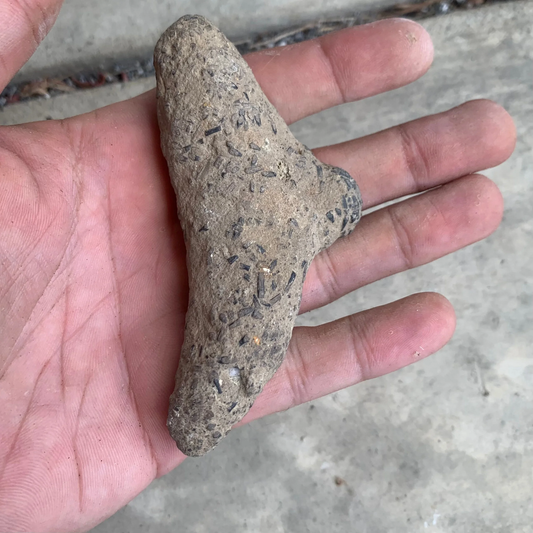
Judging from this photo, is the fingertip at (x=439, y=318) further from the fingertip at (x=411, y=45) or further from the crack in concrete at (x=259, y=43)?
the crack in concrete at (x=259, y=43)

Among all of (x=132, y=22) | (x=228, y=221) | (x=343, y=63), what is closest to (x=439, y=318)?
(x=228, y=221)

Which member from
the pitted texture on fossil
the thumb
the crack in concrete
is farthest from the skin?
the crack in concrete

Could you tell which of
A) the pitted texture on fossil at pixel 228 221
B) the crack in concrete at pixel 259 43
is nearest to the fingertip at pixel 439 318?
the pitted texture on fossil at pixel 228 221

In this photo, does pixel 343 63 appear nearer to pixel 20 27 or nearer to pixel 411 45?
pixel 411 45

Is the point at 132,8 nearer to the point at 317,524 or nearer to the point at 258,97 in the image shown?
the point at 258,97

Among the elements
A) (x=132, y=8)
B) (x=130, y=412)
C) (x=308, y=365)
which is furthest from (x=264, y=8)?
(x=130, y=412)

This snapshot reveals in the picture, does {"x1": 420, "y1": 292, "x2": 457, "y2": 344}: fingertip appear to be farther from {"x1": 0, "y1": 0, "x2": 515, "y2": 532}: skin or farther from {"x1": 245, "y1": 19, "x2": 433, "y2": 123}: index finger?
{"x1": 245, "y1": 19, "x2": 433, "y2": 123}: index finger
